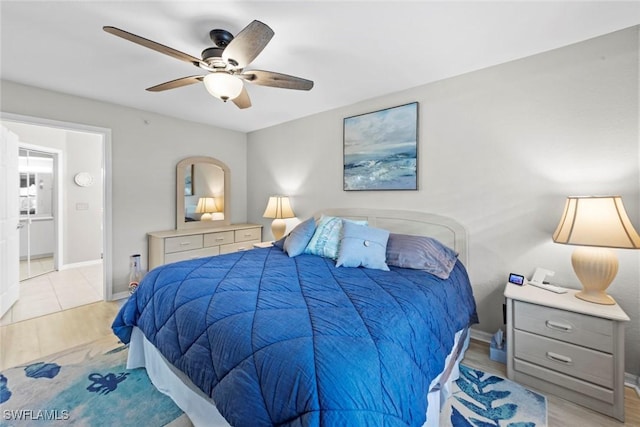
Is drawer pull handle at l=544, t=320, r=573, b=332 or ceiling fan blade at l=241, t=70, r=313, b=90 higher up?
ceiling fan blade at l=241, t=70, r=313, b=90

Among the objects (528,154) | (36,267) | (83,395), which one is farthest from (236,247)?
(36,267)

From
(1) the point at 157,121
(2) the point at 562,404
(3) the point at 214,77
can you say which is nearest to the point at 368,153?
(3) the point at 214,77

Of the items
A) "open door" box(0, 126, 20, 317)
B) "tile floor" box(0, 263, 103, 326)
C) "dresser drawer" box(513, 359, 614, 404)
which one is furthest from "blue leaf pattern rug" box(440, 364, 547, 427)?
"open door" box(0, 126, 20, 317)

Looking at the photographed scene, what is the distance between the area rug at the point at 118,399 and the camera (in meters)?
1.56

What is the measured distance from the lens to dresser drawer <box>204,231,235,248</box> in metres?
3.79

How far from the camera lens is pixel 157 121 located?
3.69 metres

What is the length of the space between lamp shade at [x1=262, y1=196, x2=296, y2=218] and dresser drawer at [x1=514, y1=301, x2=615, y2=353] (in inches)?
108

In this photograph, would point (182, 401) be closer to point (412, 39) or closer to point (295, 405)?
point (295, 405)

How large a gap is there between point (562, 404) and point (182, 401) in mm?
2334

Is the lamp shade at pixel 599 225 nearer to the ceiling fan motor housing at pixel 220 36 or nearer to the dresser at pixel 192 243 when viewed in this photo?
the ceiling fan motor housing at pixel 220 36

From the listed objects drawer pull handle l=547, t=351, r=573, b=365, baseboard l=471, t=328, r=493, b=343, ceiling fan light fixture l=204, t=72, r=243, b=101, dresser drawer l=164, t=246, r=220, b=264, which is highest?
ceiling fan light fixture l=204, t=72, r=243, b=101

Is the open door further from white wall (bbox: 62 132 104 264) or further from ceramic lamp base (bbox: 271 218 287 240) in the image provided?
ceramic lamp base (bbox: 271 218 287 240)

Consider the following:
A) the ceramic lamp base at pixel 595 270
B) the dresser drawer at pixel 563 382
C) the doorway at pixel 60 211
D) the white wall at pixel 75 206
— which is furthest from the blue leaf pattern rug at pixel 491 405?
the white wall at pixel 75 206

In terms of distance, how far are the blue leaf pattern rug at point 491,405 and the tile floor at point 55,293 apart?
4058 mm
